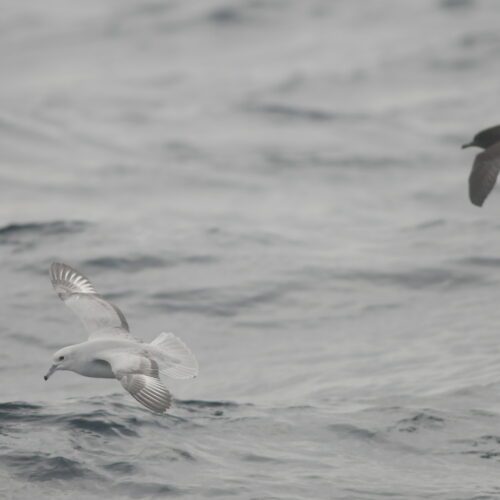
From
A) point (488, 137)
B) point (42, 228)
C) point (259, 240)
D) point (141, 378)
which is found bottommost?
point (259, 240)

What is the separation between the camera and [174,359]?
33.1ft

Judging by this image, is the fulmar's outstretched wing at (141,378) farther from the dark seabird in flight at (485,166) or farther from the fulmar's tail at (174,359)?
the dark seabird in flight at (485,166)

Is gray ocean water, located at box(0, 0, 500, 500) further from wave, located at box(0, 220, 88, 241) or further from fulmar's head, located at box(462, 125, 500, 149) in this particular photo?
fulmar's head, located at box(462, 125, 500, 149)

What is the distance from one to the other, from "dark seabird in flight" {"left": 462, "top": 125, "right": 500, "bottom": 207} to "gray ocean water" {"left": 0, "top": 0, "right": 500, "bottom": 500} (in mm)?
2038

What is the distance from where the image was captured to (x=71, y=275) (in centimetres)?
1156

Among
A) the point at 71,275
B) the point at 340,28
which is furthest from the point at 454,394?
the point at 340,28

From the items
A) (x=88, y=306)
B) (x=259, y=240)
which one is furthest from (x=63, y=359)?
(x=259, y=240)

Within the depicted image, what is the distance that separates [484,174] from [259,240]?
7232 millimetres

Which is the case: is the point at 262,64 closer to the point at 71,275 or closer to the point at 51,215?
the point at 51,215

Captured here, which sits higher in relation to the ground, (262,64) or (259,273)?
(262,64)

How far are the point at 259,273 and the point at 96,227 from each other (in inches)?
103

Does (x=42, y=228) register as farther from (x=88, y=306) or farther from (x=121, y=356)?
(x=121, y=356)

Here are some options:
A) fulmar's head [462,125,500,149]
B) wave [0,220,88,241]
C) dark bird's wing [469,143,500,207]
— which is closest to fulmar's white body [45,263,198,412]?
dark bird's wing [469,143,500,207]

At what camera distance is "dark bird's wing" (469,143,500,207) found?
10.4 m
